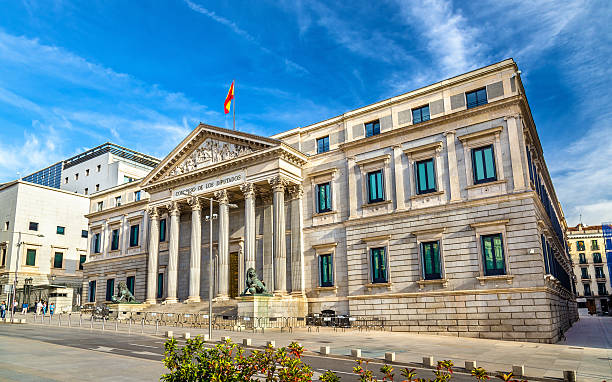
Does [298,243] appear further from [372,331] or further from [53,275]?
[53,275]

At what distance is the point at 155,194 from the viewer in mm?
43906

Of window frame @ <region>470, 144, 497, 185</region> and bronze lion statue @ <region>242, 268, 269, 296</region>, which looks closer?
window frame @ <region>470, 144, 497, 185</region>

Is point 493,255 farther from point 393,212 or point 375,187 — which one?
point 375,187

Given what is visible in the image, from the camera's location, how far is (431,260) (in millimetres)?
30141

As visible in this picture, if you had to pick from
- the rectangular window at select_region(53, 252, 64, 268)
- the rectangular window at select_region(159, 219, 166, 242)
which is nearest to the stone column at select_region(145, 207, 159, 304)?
the rectangular window at select_region(159, 219, 166, 242)

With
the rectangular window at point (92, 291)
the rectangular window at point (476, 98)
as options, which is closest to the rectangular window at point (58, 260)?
the rectangular window at point (92, 291)

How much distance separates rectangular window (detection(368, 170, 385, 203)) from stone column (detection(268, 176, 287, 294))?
6794mm

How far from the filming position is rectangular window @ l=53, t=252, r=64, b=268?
63.5 meters

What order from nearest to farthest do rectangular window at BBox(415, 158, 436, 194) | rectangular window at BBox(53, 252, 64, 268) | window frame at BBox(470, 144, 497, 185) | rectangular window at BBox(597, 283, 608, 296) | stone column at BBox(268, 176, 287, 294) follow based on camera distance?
window frame at BBox(470, 144, 497, 185)
rectangular window at BBox(415, 158, 436, 194)
stone column at BBox(268, 176, 287, 294)
rectangular window at BBox(53, 252, 64, 268)
rectangular window at BBox(597, 283, 608, 296)

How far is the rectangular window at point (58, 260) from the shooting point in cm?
6351

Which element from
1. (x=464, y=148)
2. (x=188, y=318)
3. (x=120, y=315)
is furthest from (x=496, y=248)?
(x=120, y=315)

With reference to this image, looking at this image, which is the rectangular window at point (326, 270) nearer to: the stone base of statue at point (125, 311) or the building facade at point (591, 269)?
the stone base of statue at point (125, 311)

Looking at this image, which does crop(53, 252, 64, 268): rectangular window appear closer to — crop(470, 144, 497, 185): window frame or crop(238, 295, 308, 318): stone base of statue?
crop(238, 295, 308, 318): stone base of statue

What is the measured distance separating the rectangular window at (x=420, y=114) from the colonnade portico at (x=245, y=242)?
10.9m
